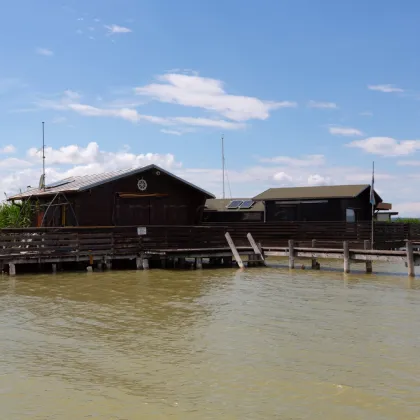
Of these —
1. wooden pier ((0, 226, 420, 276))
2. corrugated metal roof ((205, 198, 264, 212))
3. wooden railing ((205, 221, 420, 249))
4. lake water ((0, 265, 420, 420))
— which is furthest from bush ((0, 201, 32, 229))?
lake water ((0, 265, 420, 420))

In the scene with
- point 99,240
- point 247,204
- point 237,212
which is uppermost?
point 247,204

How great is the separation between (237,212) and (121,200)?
15591 millimetres

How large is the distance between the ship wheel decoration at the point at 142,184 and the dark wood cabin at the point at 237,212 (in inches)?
563

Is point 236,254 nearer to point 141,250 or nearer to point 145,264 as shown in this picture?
A: point 145,264

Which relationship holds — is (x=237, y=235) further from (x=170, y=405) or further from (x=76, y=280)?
(x=170, y=405)

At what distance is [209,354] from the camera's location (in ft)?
32.0

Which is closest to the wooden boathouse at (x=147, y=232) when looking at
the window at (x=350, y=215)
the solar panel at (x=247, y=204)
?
the window at (x=350, y=215)

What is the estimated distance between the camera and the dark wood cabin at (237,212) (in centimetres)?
4150

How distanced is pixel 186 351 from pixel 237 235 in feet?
79.6

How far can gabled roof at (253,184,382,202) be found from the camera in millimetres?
37625

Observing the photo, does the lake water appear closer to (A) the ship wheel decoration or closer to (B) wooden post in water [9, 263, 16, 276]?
(B) wooden post in water [9, 263, 16, 276]

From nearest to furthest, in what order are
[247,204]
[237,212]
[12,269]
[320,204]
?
[12,269]
[320,204]
[237,212]
[247,204]

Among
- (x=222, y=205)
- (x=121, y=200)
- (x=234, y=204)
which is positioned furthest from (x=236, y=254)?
(x=222, y=205)

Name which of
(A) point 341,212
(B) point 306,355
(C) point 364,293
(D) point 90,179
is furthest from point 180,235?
(B) point 306,355
